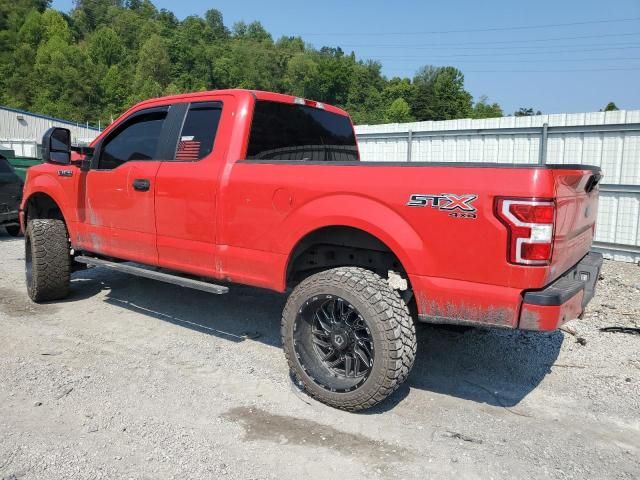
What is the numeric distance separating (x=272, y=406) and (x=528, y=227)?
194cm

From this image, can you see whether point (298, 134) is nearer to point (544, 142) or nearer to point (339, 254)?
point (339, 254)

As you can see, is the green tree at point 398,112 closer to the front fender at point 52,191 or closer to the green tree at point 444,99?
the green tree at point 444,99

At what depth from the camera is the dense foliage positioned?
85.9 m

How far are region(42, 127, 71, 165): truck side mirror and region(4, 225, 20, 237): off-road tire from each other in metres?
6.74

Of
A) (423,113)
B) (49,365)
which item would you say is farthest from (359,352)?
(423,113)

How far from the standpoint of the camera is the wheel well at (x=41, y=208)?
5.77m

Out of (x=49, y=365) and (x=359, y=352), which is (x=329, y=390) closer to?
(x=359, y=352)

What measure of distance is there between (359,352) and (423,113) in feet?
379

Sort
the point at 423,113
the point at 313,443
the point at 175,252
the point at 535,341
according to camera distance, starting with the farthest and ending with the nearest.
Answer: the point at 423,113
the point at 535,341
the point at 175,252
the point at 313,443

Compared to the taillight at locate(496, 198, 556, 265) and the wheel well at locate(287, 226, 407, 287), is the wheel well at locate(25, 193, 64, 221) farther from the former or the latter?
the taillight at locate(496, 198, 556, 265)

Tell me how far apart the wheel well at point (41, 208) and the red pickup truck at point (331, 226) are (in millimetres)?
758

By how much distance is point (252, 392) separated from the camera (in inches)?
142

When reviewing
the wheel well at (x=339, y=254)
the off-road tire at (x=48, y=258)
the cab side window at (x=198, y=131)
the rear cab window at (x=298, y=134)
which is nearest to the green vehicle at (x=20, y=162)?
the off-road tire at (x=48, y=258)

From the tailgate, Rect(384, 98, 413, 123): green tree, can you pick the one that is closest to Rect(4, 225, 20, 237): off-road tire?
the tailgate
